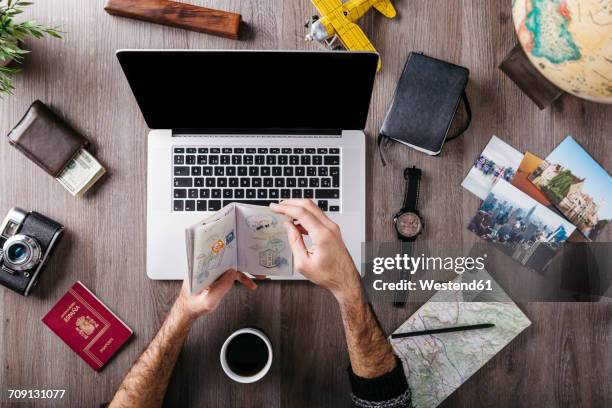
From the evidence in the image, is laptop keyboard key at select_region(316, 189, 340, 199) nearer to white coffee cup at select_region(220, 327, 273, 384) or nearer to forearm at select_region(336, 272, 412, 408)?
forearm at select_region(336, 272, 412, 408)

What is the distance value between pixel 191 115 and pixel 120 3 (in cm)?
33

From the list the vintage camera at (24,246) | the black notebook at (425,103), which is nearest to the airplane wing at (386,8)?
the black notebook at (425,103)

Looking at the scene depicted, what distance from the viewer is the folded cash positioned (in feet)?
3.64

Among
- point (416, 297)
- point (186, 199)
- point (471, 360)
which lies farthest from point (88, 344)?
point (471, 360)

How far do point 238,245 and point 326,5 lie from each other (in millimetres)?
577

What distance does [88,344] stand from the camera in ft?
3.64

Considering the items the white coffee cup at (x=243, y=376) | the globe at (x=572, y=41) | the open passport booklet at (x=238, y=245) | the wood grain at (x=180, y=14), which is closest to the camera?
the globe at (x=572, y=41)

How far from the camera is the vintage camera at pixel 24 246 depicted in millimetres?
1082

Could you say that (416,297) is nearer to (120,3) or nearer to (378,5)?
(378,5)

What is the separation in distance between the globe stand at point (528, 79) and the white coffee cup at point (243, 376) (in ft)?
2.69

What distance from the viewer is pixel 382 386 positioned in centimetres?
102

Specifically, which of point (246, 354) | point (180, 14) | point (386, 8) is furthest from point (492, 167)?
point (180, 14)

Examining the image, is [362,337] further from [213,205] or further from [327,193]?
[213,205]

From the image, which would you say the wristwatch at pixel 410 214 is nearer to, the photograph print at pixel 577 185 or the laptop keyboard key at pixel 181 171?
the photograph print at pixel 577 185
